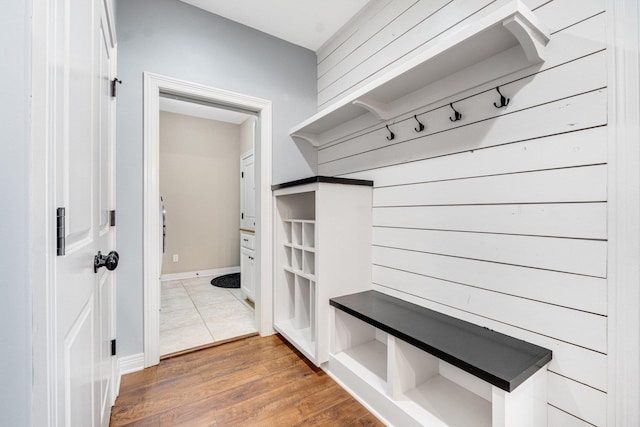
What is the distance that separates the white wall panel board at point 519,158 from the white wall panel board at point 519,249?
0.31 metres

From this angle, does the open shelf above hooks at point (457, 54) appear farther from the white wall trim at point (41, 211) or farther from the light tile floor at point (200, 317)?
the light tile floor at point (200, 317)

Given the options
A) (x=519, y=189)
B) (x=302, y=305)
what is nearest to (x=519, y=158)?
(x=519, y=189)

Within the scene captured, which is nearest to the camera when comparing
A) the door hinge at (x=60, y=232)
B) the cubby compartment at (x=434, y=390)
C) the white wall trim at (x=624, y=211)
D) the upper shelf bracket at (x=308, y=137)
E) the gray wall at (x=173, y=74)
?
the door hinge at (x=60, y=232)

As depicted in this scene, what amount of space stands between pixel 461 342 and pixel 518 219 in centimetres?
61

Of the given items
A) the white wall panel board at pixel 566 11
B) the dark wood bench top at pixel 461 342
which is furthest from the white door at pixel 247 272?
the white wall panel board at pixel 566 11

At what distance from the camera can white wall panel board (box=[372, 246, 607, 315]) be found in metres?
1.07

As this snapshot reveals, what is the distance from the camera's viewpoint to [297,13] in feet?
7.34

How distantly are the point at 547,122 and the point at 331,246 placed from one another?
50.4 inches

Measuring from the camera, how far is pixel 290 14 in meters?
2.25

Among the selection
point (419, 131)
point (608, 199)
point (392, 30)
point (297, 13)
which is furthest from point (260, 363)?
point (297, 13)

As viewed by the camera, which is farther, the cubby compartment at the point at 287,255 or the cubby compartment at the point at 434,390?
the cubby compartment at the point at 287,255

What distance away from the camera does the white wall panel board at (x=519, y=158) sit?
1.07 metres

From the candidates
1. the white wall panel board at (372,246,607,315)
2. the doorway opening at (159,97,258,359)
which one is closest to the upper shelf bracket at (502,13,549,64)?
the white wall panel board at (372,246,607,315)

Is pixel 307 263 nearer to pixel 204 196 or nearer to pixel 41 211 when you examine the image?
pixel 41 211
